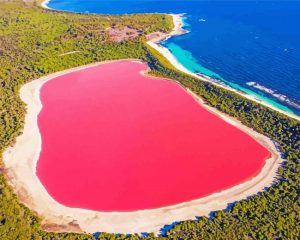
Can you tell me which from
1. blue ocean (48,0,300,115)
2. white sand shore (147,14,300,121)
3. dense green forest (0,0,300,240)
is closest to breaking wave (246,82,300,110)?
blue ocean (48,0,300,115)

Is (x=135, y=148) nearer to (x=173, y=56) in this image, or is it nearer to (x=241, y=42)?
(x=173, y=56)

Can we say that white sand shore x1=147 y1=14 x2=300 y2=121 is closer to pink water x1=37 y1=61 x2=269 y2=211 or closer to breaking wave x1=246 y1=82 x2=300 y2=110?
breaking wave x1=246 y1=82 x2=300 y2=110

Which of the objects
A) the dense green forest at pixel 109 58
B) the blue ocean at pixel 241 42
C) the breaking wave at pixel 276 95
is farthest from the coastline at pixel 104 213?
the blue ocean at pixel 241 42

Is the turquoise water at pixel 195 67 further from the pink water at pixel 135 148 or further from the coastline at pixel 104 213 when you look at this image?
the coastline at pixel 104 213

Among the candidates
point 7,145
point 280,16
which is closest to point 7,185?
point 7,145

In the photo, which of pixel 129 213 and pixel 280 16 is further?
pixel 280 16

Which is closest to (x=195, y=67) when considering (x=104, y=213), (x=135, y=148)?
A: (x=135, y=148)

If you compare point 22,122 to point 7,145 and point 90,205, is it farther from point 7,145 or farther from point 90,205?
point 90,205
